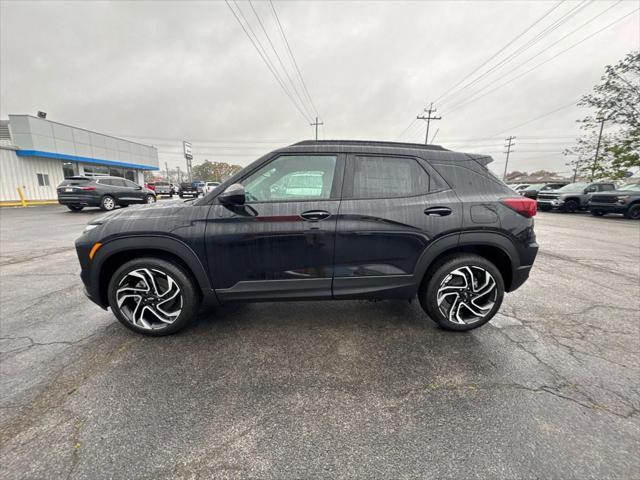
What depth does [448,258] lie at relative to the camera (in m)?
2.73

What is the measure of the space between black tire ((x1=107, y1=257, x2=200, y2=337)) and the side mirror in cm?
84

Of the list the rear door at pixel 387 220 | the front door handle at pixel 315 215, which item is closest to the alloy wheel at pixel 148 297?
the front door handle at pixel 315 215

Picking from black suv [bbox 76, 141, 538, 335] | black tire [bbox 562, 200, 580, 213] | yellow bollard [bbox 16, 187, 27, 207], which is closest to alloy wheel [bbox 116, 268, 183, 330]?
black suv [bbox 76, 141, 538, 335]

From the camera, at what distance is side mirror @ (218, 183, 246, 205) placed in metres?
2.30

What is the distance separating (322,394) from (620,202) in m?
18.2

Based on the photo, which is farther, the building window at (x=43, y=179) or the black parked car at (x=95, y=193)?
the building window at (x=43, y=179)

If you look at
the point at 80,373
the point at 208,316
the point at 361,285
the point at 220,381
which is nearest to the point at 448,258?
the point at 361,285

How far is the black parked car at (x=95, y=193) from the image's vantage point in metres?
11.8

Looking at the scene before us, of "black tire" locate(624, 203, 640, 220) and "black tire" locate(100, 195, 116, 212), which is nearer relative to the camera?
"black tire" locate(100, 195, 116, 212)

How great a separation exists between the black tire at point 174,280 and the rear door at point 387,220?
1.38 metres

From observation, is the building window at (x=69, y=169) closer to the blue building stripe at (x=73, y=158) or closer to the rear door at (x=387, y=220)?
the blue building stripe at (x=73, y=158)

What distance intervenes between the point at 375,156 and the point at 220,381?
7.83ft

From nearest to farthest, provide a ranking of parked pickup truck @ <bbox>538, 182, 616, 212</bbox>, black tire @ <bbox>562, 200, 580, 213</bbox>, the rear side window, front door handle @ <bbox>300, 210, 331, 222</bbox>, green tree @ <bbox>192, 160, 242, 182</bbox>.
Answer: front door handle @ <bbox>300, 210, 331, 222</bbox> → the rear side window → parked pickup truck @ <bbox>538, 182, 616, 212</bbox> → black tire @ <bbox>562, 200, 580, 213</bbox> → green tree @ <bbox>192, 160, 242, 182</bbox>

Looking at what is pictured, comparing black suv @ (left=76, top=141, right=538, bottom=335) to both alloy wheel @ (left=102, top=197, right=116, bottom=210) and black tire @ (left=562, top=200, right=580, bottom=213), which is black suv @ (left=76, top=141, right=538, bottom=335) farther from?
black tire @ (left=562, top=200, right=580, bottom=213)
